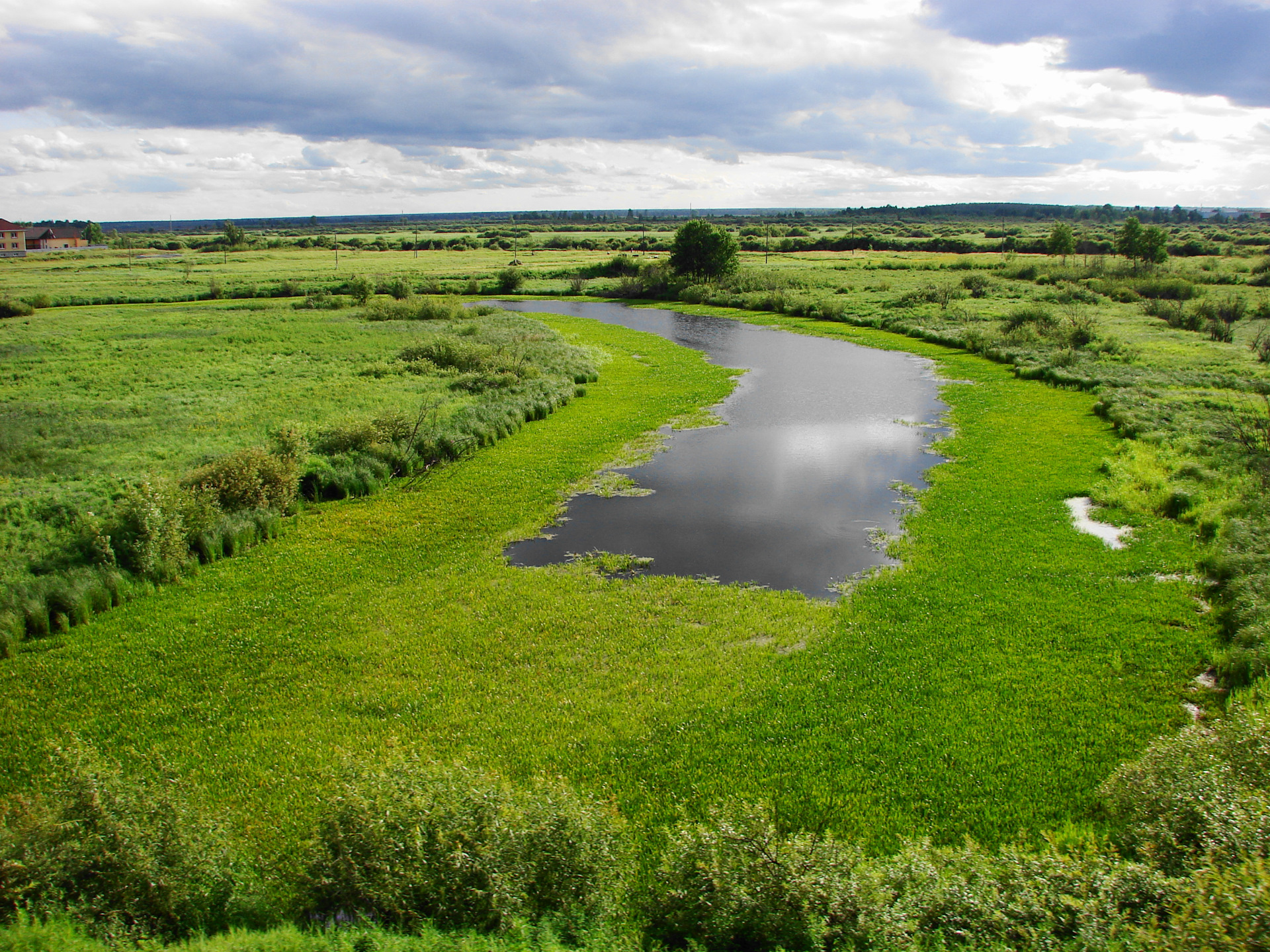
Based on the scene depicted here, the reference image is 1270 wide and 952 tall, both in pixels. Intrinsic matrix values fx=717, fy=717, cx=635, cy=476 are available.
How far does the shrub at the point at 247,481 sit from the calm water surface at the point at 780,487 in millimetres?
6600

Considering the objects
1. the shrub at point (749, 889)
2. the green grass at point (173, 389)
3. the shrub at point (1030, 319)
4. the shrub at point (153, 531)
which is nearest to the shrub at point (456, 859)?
the shrub at point (749, 889)

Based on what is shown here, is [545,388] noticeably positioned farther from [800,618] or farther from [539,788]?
[539,788]

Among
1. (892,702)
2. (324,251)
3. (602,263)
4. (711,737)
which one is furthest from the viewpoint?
(324,251)

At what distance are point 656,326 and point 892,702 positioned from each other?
46.1 meters

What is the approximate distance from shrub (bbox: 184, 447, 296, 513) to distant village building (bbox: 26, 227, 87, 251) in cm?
14841

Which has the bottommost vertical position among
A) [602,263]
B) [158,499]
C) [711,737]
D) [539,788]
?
[711,737]

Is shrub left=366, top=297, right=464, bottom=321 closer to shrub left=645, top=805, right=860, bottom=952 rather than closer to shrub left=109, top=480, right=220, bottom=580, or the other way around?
shrub left=109, top=480, right=220, bottom=580

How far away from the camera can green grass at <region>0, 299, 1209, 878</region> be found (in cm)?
929

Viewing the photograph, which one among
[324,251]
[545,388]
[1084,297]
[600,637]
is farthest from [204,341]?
[324,251]

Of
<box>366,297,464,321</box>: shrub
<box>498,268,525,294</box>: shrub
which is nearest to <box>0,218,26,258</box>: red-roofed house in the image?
<box>498,268,525,294</box>: shrub

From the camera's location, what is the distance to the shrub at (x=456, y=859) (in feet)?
20.9

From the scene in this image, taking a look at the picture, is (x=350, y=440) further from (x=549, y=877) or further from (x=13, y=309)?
(x=13, y=309)

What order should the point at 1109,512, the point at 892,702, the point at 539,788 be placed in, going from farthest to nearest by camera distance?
the point at 1109,512, the point at 892,702, the point at 539,788

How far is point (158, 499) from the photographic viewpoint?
15719 mm
